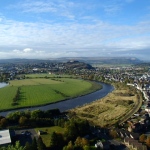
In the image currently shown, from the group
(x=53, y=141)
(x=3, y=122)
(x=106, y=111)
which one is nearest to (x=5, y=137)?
(x=53, y=141)

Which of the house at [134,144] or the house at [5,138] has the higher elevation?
the house at [5,138]

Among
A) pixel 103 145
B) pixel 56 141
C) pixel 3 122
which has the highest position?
pixel 3 122

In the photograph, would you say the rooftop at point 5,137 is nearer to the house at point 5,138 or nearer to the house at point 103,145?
the house at point 5,138

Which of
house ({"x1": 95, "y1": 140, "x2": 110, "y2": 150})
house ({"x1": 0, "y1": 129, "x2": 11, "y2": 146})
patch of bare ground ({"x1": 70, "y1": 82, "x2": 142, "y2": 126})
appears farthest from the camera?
patch of bare ground ({"x1": 70, "y1": 82, "x2": 142, "y2": 126})

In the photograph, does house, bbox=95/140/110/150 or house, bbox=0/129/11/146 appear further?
house, bbox=95/140/110/150

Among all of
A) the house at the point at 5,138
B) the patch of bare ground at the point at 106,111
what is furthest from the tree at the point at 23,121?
the patch of bare ground at the point at 106,111

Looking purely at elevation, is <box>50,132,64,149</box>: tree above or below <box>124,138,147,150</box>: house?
above

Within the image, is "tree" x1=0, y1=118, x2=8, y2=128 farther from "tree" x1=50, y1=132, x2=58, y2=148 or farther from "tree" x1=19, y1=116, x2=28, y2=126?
"tree" x1=50, y1=132, x2=58, y2=148

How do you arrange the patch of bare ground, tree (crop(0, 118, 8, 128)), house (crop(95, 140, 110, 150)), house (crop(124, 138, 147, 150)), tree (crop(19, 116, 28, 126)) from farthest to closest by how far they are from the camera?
the patch of bare ground < tree (crop(19, 116, 28, 126)) < tree (crop(0, 118, 8, 128)) < house (crop(124, 138, 147, 150)) < house (crop(95, 140, 110, 150))

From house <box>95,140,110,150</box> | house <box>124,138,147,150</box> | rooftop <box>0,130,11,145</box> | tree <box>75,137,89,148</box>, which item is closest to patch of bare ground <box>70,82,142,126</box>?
house <box>124,138,147,150</box>

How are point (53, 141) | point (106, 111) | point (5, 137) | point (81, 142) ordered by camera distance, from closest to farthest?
point (81, 142) → point (53, 141) → point (5, 137) → point (106, 111)

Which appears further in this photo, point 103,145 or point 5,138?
point 5,138

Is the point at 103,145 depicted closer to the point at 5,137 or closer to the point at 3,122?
the point at 5,137
